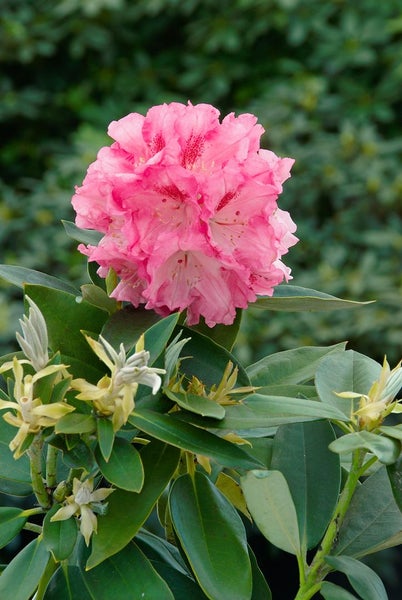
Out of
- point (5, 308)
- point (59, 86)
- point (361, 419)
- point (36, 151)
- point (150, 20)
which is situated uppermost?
point (150, 20)

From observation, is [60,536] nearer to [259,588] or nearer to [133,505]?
[133,505]

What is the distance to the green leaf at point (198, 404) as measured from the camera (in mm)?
743

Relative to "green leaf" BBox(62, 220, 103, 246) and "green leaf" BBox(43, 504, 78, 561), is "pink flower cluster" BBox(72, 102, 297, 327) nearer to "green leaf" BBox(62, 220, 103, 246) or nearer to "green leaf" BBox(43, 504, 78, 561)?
"green leaf" BBox(62, 220, 103, 246)

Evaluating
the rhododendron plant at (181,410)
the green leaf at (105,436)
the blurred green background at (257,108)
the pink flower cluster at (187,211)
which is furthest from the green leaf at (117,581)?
the blurred green background at (257,108)

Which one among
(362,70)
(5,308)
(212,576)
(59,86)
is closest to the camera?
(212,576)

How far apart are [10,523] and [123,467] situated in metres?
0.13

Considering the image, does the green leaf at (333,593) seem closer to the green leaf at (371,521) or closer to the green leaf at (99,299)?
the green leaf at (371,521)

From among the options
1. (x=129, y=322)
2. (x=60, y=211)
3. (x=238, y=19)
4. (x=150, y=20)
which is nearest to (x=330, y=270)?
(x=60, y=211)

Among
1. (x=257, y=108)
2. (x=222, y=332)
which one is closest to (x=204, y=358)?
(x=222, y=332)

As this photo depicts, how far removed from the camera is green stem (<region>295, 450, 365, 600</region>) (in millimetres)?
836

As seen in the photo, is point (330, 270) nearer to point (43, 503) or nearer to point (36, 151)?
point (36, 151)

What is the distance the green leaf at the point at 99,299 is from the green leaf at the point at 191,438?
0.15 meters

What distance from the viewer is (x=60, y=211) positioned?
3119mm

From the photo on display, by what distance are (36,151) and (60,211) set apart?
634 mm
